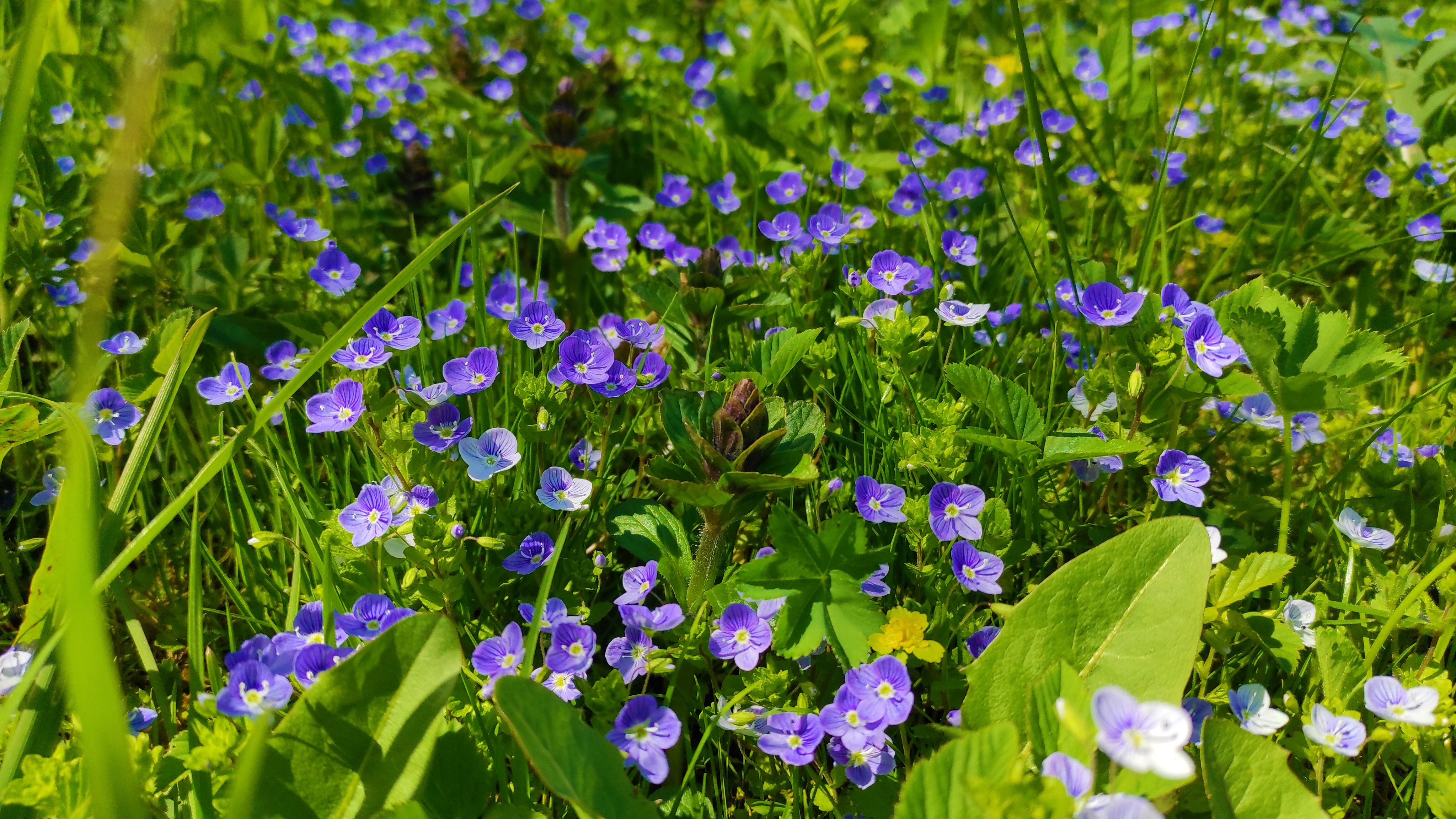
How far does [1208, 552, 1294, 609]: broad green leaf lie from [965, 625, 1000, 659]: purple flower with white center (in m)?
0.41

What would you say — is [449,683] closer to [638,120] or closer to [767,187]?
[767,187]

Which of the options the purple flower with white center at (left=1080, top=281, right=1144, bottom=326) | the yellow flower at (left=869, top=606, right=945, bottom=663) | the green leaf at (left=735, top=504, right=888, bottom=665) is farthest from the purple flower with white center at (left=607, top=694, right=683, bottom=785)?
the purple flower with white center at (left=1080, top=281, right=1144, bottom=326)

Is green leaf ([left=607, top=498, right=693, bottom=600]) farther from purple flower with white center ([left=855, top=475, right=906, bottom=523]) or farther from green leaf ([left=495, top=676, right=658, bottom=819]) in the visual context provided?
green leaf ([left=495, top=676, right=658, bottom=819])

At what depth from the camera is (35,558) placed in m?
2.36

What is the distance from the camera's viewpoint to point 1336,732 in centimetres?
171

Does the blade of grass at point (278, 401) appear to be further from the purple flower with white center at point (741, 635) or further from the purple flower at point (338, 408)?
the purple flower with white center at point (741, 635)

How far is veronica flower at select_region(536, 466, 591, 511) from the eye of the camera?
204 centimetres

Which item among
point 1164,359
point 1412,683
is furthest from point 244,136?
point 1412,683

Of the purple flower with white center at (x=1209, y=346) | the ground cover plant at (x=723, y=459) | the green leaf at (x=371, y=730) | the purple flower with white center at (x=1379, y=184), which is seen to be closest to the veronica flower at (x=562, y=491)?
the ground cover plant at (x=723, y=459)

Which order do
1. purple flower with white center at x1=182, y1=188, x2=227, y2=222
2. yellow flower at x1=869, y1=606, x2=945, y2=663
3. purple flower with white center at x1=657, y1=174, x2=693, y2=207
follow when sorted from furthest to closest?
purple flower with white center at x1=657, y1=174, x2=693, y2=207
purple flower with white center at x1=182, y1=188, x2=227, y2=222
yellow flower at x1=869, y1=606, x2=945, y2=663

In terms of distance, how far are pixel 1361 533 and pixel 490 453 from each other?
185 centimetres

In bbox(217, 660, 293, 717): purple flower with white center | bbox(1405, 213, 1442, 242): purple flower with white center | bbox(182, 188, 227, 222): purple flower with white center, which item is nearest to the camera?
bbox(217, 660, 293, 717): purple flower with white center

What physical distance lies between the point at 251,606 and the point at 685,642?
1.00 m

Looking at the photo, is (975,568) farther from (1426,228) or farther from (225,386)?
(1426,228)
